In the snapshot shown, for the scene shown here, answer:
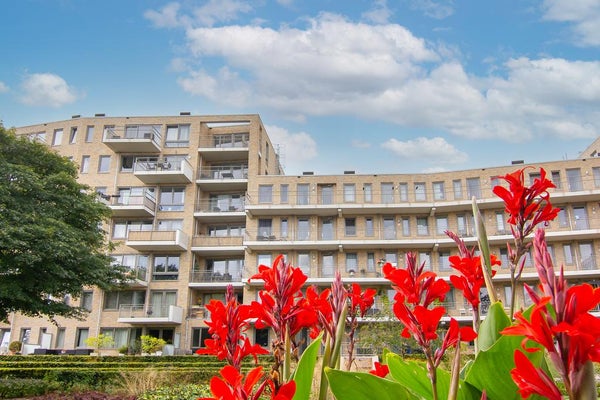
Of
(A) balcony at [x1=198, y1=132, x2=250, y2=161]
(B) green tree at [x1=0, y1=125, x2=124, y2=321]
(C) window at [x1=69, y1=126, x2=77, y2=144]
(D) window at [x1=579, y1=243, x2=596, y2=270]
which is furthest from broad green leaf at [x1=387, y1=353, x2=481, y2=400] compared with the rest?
(C) window at [x1=69, y1=126, x2=77, y2=144]

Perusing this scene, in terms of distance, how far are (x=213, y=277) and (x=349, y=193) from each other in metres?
11.8

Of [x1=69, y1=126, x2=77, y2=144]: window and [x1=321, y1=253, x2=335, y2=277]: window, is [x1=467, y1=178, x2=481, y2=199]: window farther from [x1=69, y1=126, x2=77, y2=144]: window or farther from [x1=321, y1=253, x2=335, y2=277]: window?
[x1=69, y1=126, x2=77, y2=144]: window

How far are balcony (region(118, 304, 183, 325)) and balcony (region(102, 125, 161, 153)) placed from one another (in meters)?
11.9

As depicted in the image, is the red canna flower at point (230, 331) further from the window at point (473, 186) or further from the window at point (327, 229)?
the window at point (473, 186)

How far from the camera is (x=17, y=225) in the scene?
60.1 ft

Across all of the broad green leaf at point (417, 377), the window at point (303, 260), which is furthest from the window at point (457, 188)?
the broad green leaf at point (417, 377)

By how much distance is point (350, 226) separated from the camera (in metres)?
35.3

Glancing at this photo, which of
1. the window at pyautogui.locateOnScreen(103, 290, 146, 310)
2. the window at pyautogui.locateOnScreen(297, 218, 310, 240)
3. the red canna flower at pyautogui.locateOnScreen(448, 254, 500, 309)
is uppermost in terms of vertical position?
the window at pyautogui.locateOnScreen(297, 218, 310, 240)

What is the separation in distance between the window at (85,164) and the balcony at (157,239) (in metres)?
7.56

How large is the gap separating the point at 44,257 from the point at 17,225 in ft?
5.14

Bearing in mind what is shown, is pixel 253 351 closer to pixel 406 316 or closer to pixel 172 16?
pixel 406 316

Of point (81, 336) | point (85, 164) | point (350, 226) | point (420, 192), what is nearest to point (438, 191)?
point (420, 192)

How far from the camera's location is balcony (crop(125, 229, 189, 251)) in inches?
1303

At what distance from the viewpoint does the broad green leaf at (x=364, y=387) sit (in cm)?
110
